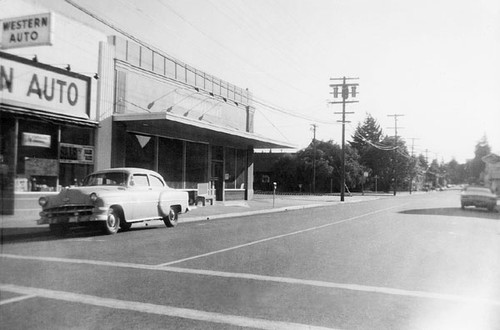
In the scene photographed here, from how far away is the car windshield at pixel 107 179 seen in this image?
1225cm

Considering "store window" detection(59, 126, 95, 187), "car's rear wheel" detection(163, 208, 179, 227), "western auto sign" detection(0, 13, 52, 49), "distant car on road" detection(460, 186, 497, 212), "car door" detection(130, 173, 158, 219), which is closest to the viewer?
"western auto sign" detection(0, 13, 52, 49)

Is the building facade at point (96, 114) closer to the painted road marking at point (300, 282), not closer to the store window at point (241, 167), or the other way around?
the store window at point (241, 167)

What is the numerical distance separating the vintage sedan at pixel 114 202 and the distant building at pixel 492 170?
3982 cm

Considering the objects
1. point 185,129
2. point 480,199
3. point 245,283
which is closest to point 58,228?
point 245,283

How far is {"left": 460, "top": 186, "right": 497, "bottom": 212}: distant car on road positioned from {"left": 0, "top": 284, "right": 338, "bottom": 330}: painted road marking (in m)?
23.7

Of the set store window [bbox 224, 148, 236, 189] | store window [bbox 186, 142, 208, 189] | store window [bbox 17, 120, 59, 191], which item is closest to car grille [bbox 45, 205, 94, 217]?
store window [bbox 17, 120, 59, 191]

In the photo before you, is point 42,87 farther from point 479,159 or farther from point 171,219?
point 479,159

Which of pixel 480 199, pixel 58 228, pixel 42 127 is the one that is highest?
pixel 42 127

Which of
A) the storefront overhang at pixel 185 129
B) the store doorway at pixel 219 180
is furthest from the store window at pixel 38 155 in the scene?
the store doorway at pixel 219 180

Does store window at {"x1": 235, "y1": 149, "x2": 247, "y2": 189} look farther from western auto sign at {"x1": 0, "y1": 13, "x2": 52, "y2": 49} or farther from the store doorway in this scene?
western auto sign at {"x1": 0, "y1": 13, "x2": 52, "y2": 49}

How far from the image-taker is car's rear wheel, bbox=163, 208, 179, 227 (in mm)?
13637

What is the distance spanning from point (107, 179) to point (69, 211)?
1.79 m

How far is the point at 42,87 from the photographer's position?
1455 cm

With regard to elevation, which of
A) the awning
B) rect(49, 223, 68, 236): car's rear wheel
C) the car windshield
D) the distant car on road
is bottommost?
rect(49, 223, 68, 236): car's rear wheel
